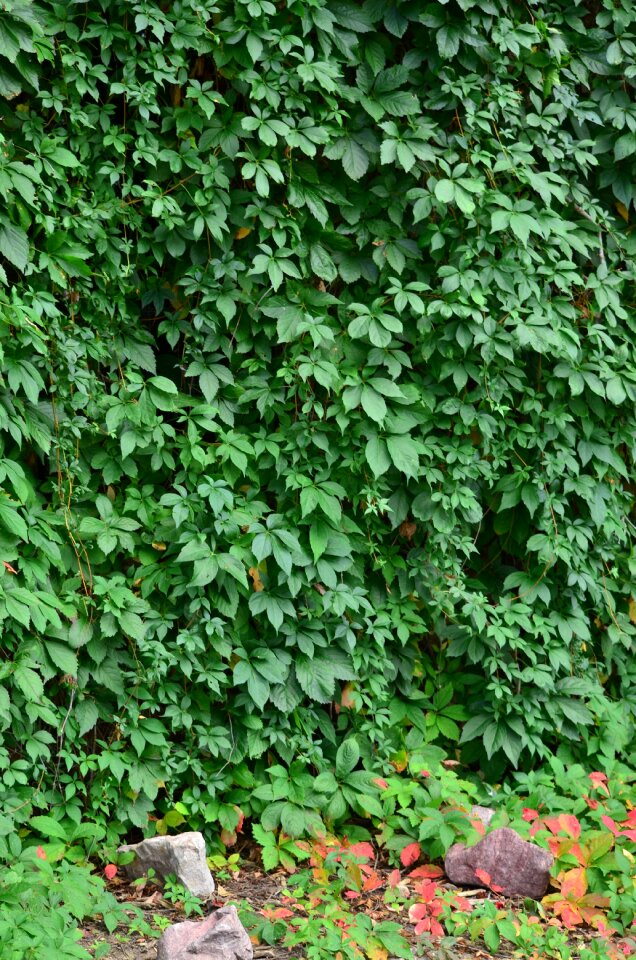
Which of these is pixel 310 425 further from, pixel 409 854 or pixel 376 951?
pixel 376 951

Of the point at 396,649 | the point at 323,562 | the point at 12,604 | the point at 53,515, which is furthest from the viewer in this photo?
the point at 396,649

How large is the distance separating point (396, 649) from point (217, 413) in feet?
3.93

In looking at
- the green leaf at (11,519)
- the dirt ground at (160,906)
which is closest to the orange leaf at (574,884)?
the dirt ground at (160,906)

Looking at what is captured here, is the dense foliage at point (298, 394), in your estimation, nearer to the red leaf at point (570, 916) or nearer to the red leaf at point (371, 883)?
the red leaf at point (371, 883)

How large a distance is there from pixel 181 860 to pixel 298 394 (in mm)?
1650

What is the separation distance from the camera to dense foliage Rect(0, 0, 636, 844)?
3.39 meters

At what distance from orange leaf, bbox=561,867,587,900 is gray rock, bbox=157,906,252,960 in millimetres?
1123

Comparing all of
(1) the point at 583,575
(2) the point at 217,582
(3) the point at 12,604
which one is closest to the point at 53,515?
(3) the point at 12,604

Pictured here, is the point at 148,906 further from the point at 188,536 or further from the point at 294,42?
the point at 294,42

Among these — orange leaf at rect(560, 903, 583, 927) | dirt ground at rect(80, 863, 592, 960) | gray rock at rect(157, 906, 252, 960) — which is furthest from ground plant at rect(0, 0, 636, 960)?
gray rock at rect(157, 906, 252, 960)

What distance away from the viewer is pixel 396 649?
399cm

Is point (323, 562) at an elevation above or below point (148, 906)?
above

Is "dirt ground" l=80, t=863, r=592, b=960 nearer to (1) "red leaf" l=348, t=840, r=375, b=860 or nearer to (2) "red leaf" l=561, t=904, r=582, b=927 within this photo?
(1) "red leaf" l=348, t=840, r=375, b=860

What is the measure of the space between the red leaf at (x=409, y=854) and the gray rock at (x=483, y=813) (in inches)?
9.2
